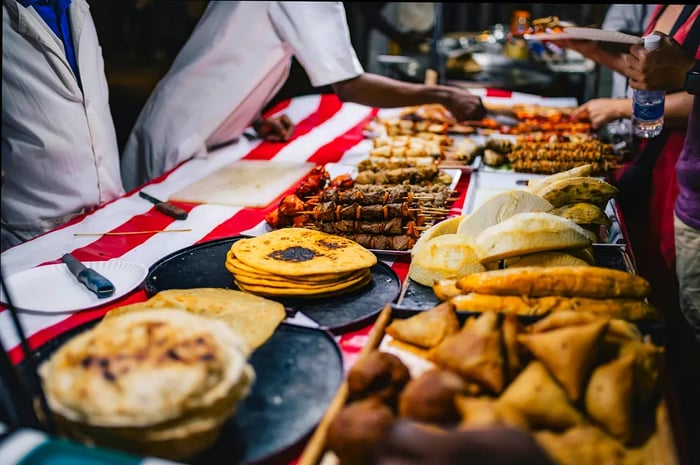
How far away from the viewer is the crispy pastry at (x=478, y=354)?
1.45 m

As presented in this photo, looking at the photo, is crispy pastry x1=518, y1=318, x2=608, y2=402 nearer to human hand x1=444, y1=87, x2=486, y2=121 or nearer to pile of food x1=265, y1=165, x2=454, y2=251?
pile of food x1=265, y1=165, x2=454, y2=251

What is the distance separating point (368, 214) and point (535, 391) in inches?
59.8

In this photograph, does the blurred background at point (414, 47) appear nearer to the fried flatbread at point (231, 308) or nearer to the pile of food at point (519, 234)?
the fried flatbread at point (231, 308)

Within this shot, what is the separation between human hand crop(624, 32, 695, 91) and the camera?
9.84 ft

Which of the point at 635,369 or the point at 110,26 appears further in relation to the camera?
the point at 110,26

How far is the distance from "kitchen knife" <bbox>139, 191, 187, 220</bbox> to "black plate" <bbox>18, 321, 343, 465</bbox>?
47.6 inches

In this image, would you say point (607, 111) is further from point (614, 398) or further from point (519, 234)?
point (614, 398)

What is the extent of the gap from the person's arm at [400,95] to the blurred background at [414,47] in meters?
1.23

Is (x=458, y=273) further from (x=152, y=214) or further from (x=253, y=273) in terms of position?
(x=152, y=214)

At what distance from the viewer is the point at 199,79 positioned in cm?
462

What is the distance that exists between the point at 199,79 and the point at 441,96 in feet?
6.32

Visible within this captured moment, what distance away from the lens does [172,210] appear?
3.14 metres

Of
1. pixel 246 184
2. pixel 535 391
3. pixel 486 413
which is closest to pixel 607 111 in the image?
pixel 246 184

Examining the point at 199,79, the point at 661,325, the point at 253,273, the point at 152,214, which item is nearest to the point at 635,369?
the point at 661,325
